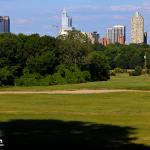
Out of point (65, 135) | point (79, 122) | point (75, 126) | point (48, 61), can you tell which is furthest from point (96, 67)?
point (65, 135)

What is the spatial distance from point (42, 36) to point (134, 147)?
257 feet

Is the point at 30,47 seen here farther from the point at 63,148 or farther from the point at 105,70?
the point at 63,148

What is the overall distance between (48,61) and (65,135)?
66.2 meters

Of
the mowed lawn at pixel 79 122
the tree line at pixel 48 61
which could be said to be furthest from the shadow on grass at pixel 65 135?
the tree line at pixel 48 61

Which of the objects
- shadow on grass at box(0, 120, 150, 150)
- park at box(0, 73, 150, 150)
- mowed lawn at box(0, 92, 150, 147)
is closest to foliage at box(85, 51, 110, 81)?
mowed lawn at box(0, 92, 150, 147)

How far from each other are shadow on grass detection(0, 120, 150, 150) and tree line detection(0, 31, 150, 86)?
5605 centimetres

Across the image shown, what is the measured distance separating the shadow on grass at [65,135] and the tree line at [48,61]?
184 feet

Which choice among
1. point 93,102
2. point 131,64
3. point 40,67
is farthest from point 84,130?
point 131,64

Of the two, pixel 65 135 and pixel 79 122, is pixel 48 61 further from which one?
pixel 65 135

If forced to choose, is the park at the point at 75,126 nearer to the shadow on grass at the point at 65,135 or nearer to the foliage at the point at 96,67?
the shadow on grass at the point at 65,135

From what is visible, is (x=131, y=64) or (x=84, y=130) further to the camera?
(x=131, y=64)

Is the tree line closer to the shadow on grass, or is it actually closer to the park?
the park

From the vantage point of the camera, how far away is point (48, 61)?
278 feet

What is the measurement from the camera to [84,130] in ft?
66.8
